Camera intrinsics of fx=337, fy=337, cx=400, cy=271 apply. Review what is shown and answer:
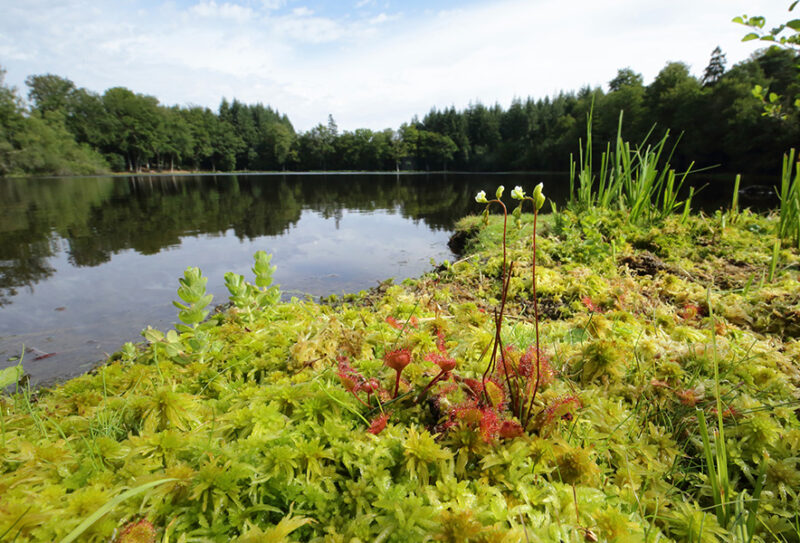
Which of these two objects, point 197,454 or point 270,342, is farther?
point 270,342

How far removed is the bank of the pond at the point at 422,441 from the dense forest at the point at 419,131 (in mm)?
2356

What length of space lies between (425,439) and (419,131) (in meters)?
95.0

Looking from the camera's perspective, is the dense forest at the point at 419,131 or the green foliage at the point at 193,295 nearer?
the green foliage at the point at 193,295

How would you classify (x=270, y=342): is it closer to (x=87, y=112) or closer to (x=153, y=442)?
(x=153, y=442)

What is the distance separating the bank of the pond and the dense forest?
92.8 inches

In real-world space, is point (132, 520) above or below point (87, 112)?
below

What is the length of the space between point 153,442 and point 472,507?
1029 millimetres

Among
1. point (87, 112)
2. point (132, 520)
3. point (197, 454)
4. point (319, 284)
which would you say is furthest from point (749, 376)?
point (87, 112)

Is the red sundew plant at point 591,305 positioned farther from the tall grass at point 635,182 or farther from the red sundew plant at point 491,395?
the tall grass at point 635,182

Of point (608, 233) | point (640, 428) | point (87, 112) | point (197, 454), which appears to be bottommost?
point (640, 428)

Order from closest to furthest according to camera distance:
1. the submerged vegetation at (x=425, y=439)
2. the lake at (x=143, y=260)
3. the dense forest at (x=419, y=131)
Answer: the submerged vegetation at (x=425, y=439), the lake at (x=143, y=260), the dense forest at (x=419, y=131)

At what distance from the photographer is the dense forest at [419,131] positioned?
33125mm

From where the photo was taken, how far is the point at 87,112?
6309 cm

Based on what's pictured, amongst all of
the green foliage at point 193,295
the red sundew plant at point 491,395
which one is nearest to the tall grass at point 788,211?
the red sundew plant at point 491,395
